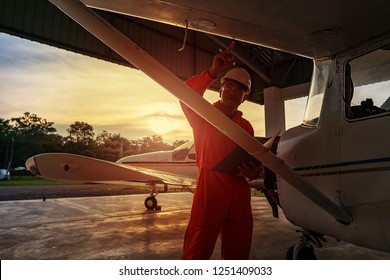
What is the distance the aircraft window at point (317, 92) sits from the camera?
2.35 m

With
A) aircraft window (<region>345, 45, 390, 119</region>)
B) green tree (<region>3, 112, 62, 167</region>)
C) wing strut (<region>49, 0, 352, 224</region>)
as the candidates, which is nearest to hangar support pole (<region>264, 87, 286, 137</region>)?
aircraft window (<region>345, 45, 390, 119</region>)

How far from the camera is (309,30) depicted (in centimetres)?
209

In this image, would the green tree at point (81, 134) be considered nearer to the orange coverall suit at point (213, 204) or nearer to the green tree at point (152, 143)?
the green tree at point (152, 143)

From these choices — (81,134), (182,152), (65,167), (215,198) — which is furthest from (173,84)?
(81,134)

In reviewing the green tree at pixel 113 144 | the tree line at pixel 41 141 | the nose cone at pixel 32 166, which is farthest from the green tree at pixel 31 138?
the nose cone at pixel 32 166

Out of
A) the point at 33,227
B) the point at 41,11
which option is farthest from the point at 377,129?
the point at 41,11

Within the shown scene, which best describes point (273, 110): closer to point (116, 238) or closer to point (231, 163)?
point (116, 238)

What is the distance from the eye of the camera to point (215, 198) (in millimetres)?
2035

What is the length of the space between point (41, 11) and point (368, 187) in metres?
10.5

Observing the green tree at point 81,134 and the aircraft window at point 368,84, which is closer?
the aircraft window at point 368,84

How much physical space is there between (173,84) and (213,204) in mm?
961

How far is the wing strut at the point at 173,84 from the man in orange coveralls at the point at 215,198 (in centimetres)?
40

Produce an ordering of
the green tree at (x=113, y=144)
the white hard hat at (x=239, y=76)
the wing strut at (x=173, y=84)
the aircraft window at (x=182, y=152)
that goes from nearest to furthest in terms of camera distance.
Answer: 1. the wing strut at (x=173, y=84)
2. the white hard hat at (x=239, y=76)
3. the aircraft window at (x=182, y=152)
4. the green tree at (x=113, y=144)
